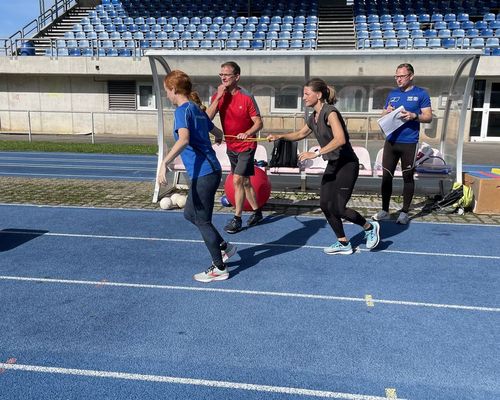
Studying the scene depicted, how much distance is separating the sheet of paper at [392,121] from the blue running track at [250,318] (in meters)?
1.53

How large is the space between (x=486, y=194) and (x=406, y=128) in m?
2.09

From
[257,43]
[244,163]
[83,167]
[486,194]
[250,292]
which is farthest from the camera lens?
[257,43]

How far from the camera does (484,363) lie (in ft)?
10.6

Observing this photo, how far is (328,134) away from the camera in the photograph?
497cm

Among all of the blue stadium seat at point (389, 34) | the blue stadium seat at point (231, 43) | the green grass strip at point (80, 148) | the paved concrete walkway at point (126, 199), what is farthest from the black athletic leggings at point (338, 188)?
the blue stadium seat at point (389, 34)

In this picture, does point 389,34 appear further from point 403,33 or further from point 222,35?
point 222,35

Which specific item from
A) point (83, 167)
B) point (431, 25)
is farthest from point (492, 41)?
point (83, 167)

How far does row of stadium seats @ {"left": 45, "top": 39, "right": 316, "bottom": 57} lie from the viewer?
22.2 meters

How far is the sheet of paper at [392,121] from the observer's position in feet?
20.9

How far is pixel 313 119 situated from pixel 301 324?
2.37m

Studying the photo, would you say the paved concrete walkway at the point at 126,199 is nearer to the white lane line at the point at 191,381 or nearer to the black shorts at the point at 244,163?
the black shorts at the point at 244,163

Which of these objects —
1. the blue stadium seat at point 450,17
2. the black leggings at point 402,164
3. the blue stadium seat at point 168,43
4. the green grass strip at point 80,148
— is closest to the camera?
the black leggings at point 402,164

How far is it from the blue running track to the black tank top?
1226 millimetres

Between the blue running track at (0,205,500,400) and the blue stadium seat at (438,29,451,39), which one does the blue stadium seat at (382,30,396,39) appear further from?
the blue running track at (0,205,500,400)
